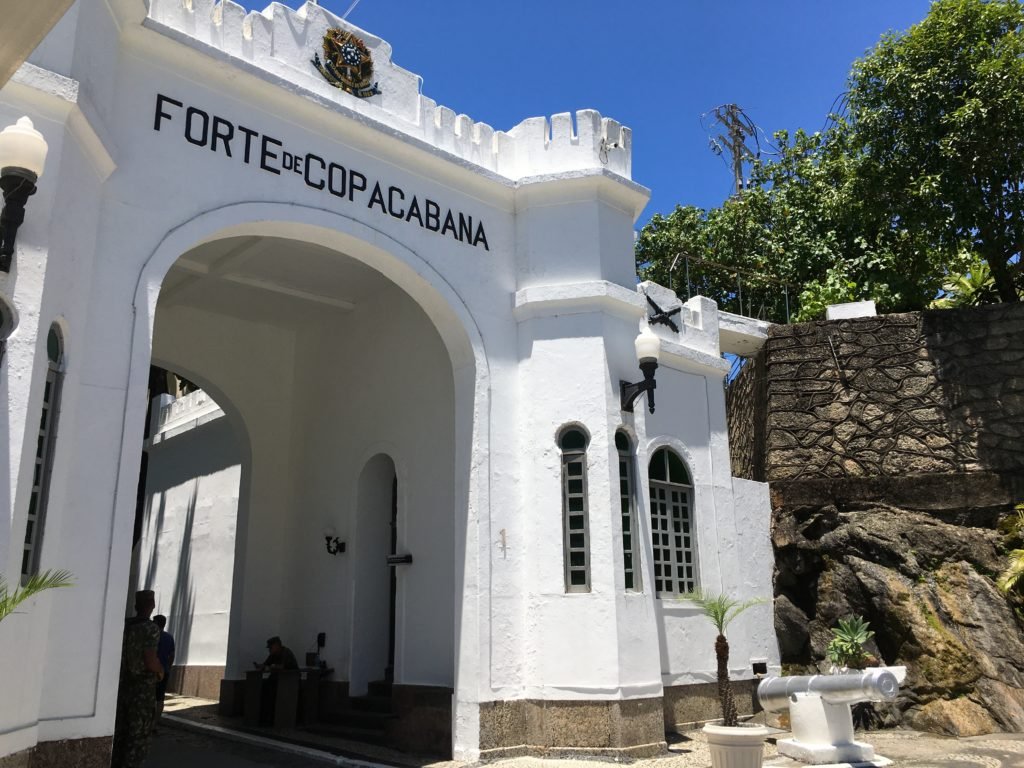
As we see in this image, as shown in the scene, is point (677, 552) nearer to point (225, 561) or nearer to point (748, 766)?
point (748, 766)

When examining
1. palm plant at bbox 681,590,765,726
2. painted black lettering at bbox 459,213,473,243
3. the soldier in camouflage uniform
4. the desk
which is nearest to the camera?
the soldier in camouflage uniform

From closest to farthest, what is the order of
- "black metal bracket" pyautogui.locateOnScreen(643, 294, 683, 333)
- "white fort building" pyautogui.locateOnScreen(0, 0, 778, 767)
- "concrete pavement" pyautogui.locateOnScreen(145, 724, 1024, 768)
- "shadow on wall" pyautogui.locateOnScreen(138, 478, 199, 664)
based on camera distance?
"white fort building" pyautogui.locateOnScreen(0, 0, 778, 767), "concrete pavement" pyautogui.locateOnScreen(145, 724, 1024, 768), "black metal bracket" pyautogui.locateOnScreen(643, 294, 683, 333), "shadow on wall" pyautogui.locateOnScreen(138, 478, 199, 664)

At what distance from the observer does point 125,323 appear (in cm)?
710

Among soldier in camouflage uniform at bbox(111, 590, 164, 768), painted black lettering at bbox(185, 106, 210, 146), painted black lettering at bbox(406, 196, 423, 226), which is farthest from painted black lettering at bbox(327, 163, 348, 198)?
soldier in camouflage uniform at bbox(111, 590, 164, 768)

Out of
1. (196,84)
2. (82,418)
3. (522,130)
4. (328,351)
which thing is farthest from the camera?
(328,351)

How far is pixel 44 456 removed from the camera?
20.3ft

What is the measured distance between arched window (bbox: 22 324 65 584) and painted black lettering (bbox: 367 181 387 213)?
382cm

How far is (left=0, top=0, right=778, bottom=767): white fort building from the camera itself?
638 cm

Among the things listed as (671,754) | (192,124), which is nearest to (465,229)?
(192,124)

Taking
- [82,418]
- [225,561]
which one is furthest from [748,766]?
[225,561]

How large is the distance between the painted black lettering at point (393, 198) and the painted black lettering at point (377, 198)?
0.26ft

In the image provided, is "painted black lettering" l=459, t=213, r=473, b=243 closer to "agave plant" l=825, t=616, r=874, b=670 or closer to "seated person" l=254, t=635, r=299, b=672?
"seated person" l=254, t=635, r=299, b=672

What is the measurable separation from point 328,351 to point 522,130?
4.50m

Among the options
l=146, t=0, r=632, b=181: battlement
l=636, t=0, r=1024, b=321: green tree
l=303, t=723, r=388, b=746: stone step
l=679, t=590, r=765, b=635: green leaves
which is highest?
l=636, t=0, r=1024, b=321: green tree
